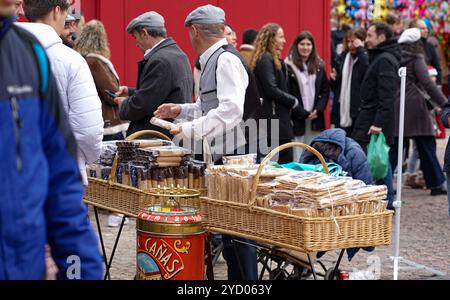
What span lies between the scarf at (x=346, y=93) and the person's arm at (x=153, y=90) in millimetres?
4689

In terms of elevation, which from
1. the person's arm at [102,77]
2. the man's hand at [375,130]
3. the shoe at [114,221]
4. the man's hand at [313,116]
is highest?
the person's arm at [102,77]

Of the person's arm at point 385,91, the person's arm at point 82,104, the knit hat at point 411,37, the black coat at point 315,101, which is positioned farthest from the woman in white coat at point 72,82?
the knit hat at point 411,37

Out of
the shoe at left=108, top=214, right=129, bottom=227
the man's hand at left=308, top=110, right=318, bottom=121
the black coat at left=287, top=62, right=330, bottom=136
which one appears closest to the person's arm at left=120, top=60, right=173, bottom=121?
the shoe at left=108, top=214, right=129, bottom=227

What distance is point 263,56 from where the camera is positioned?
10.5 meters

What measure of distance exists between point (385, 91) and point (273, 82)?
1.23m

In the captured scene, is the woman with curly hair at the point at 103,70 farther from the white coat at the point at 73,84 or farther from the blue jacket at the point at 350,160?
the white coat at the point at 73,84

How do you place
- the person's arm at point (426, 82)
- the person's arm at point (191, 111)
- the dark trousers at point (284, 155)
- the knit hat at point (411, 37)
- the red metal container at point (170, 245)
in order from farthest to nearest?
the person's arm at point (426, 82) < the knit hat at point (411, 37) < the dark trousers at point (284, 155) < the person's arm at point (191, 111) < the red metal container at point (170, 245)

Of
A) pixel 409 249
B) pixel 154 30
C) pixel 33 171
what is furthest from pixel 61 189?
pixel 409 249

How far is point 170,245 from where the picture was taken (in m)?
5.21

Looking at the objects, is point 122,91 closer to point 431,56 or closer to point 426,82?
point 426,82

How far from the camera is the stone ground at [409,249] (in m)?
7.46

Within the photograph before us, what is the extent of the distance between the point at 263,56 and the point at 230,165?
4.98 metres

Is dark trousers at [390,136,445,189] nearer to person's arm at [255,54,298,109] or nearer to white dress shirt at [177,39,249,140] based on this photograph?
person's arm at [255,54,298,109]

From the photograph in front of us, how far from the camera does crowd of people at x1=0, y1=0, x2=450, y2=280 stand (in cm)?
260
